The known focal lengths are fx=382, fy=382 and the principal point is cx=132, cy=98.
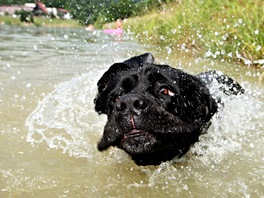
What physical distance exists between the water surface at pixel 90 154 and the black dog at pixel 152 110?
218mm

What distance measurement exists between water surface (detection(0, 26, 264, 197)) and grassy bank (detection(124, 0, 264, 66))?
158cm

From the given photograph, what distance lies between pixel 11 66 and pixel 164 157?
5.40 metres

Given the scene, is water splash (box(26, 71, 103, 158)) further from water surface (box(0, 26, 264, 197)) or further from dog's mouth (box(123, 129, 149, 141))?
dog's mouth (box(123, 129, 149, 141))

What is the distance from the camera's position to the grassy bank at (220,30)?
25.8ft

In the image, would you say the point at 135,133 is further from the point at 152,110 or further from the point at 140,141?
the point at 152,110

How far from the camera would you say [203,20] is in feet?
34.1

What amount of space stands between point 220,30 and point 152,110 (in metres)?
6.71

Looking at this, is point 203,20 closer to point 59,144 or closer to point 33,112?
point 33,112

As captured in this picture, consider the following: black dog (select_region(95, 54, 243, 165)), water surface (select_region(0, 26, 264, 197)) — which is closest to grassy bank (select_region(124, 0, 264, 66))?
water surface (select_region(0, 26, 264, 197))

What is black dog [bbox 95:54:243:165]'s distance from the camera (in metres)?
3.06

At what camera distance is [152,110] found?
311cm

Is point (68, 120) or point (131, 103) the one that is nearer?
point (131, 103)

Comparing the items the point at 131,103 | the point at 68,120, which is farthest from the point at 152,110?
the point at 68,120

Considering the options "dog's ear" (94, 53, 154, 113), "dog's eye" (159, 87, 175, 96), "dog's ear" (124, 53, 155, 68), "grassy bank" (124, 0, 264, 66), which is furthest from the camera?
"grassy bank" (124, 0, 264, 66)
